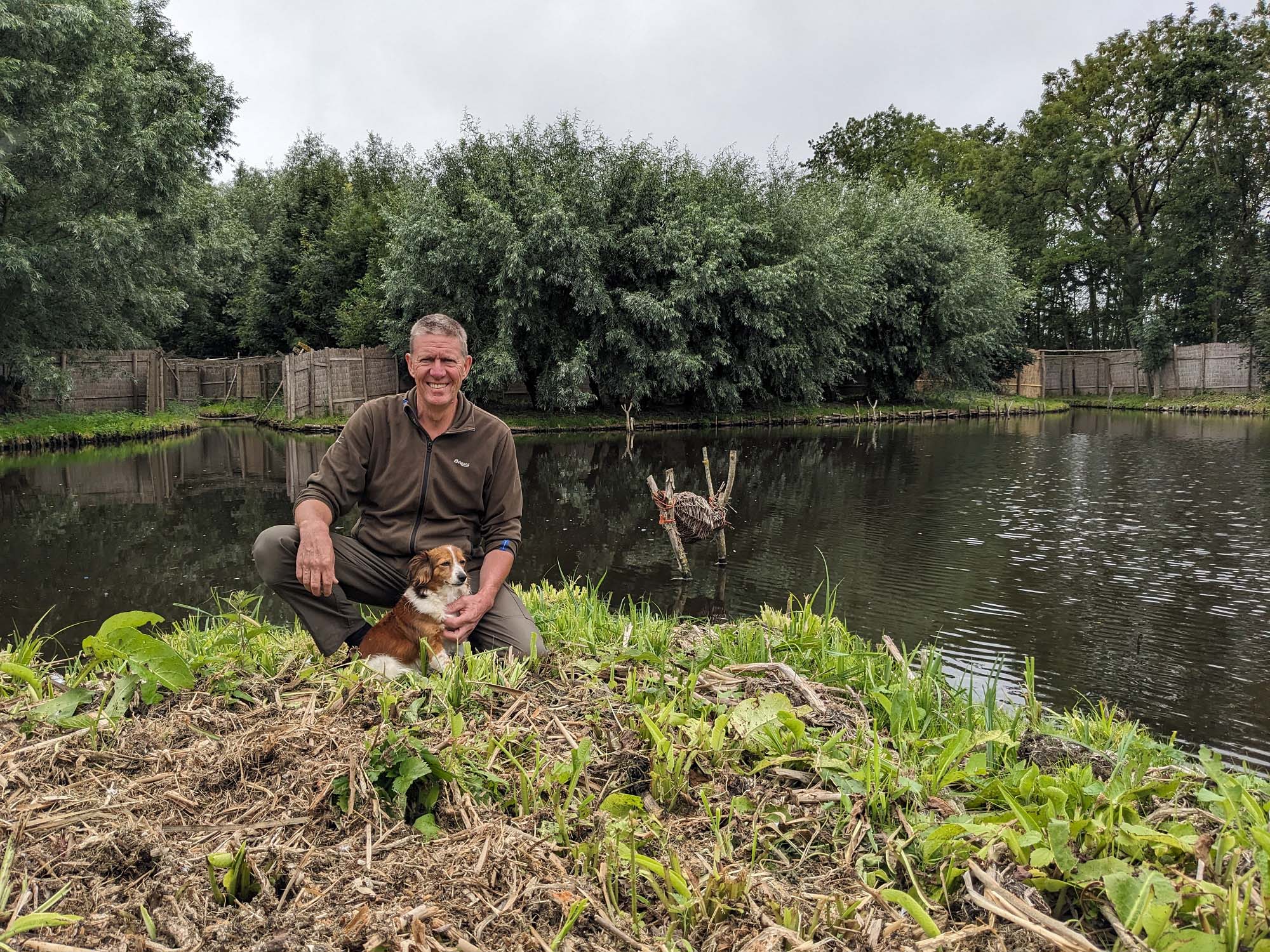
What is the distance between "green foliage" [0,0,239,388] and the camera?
18.8 metres

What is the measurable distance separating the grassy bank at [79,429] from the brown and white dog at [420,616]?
22.1 metres

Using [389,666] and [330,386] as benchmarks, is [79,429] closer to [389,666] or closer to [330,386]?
[330,386]

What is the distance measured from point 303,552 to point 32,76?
21259mm

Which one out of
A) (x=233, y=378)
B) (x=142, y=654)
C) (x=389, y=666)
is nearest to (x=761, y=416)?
(x=233, y=378)

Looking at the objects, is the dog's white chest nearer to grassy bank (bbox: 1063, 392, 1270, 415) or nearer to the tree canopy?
the tree canopy

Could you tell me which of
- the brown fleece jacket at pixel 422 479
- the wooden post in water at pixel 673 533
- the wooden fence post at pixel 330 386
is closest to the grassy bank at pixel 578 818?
the brown fleece jacket at pixel 422 479

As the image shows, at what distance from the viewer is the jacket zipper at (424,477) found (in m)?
Result: 3.94

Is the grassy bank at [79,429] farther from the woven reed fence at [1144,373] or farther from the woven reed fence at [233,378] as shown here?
the woven reed fence at [1144,373]

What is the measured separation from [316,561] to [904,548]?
8679mm

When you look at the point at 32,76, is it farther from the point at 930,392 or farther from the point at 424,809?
the point at 930,392

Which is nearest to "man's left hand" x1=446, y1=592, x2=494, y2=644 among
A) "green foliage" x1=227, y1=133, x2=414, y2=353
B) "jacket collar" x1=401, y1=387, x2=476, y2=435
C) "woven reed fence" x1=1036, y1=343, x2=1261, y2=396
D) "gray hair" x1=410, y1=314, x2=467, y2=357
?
"jacket collar" x1=401, y1=387, x2=476, y2=435

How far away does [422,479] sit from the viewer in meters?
3.94

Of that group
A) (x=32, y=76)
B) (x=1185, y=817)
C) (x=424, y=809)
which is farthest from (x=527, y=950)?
(x=32, y=76)

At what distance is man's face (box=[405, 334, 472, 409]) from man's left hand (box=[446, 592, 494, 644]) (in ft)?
3.09
